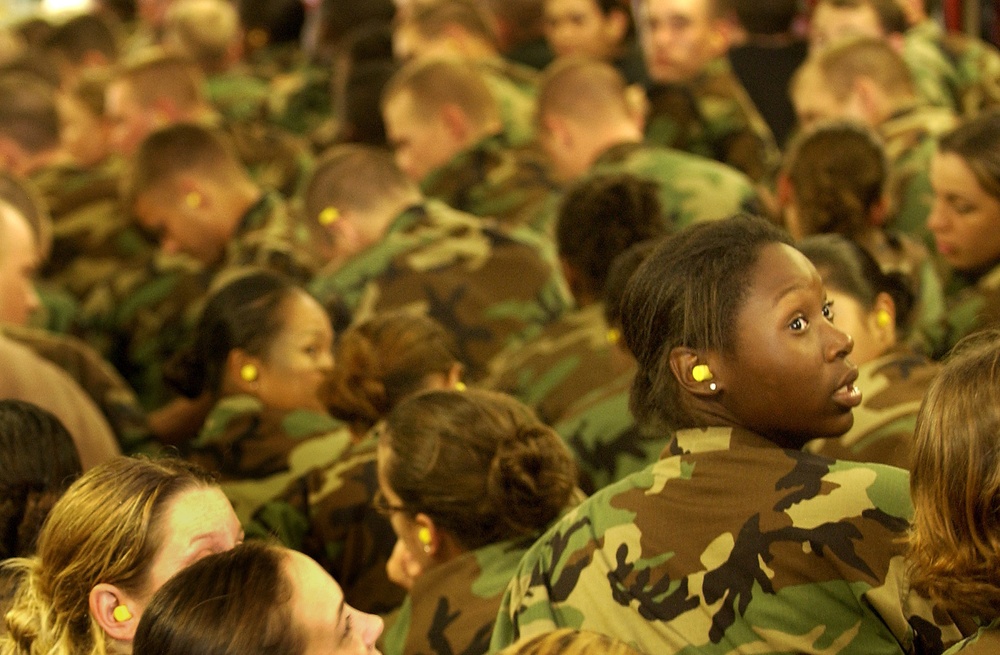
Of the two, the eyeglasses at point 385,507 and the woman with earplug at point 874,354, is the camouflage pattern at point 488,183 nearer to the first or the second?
the woman with earplug at point 874,354

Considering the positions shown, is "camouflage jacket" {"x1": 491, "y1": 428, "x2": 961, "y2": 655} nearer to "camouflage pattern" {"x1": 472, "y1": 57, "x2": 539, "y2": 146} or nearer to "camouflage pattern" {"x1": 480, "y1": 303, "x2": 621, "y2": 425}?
"camouflage pattern" {"x1": 480, "y1": 303, "x2": 621, "y2": 425}

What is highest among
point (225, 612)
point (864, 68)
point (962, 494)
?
point (962, 494)

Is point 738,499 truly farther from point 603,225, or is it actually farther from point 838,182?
point 838,182

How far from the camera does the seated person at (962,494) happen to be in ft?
5.48

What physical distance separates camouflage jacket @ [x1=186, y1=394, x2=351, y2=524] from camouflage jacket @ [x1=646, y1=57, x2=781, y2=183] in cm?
281

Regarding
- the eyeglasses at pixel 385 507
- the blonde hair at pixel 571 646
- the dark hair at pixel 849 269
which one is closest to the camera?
the blonde hair at pixel 571 646

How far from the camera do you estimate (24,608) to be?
6.74 feet

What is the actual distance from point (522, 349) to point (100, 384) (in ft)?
3.93

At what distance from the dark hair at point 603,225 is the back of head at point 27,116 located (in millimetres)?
3112

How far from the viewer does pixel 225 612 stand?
168 cm

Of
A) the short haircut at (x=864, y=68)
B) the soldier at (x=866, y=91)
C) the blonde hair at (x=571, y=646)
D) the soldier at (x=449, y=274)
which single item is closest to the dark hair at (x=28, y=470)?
the blonde hair at (x=571, y=646)

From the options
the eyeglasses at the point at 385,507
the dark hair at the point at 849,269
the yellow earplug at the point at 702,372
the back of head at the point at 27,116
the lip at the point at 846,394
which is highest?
the yellow earplug at the point at 702,372

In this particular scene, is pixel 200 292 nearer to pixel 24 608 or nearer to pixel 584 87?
pixel 584 87

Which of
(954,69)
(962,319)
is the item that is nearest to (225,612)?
(962,319)
